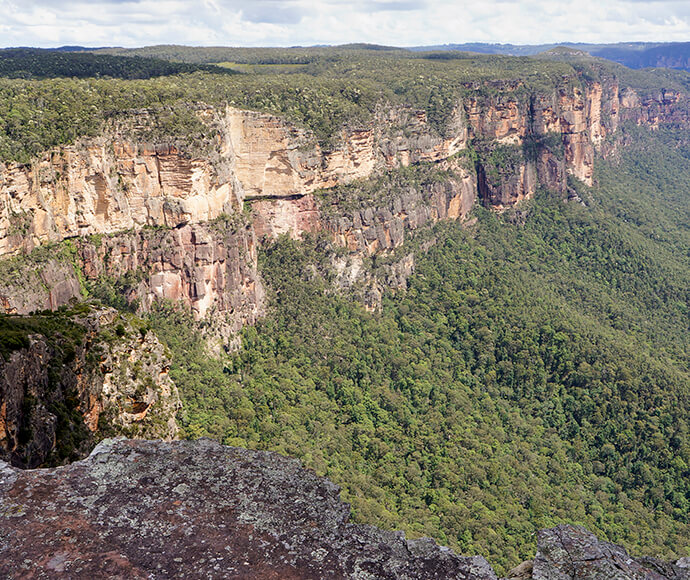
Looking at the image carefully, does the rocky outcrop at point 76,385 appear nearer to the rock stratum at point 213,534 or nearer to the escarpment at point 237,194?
the rock stratum at point 213,534

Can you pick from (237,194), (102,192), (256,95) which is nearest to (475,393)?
(237,194)

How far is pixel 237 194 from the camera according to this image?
168 feet

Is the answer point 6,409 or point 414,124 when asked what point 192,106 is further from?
point 6,409

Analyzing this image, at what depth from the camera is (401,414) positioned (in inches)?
1817

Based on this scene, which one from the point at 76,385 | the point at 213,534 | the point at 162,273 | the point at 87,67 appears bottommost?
the point at 162,273

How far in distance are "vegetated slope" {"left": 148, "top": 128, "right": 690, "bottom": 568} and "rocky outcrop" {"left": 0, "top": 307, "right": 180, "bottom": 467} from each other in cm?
1083

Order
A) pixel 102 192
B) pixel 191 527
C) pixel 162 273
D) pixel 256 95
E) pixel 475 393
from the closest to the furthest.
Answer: pixel 191 527 → pixel 102 192 → pixel 162 273 → pixel 475 393 → pixel 256 95

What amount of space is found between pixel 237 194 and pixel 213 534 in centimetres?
4235

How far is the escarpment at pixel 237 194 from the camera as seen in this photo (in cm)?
3897

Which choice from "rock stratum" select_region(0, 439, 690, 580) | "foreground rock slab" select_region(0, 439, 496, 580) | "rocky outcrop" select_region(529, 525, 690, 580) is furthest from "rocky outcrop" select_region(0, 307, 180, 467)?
"rocky outcrop" select_region(529, 525, 690, 580)

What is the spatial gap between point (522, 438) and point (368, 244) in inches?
895

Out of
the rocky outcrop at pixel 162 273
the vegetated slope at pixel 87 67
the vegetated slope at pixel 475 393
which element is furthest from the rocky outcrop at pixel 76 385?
the vegetated slope at pixel 87 67

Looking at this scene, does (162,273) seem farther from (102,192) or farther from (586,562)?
(586,562)

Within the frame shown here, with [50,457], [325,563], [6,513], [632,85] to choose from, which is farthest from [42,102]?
[632,85]
